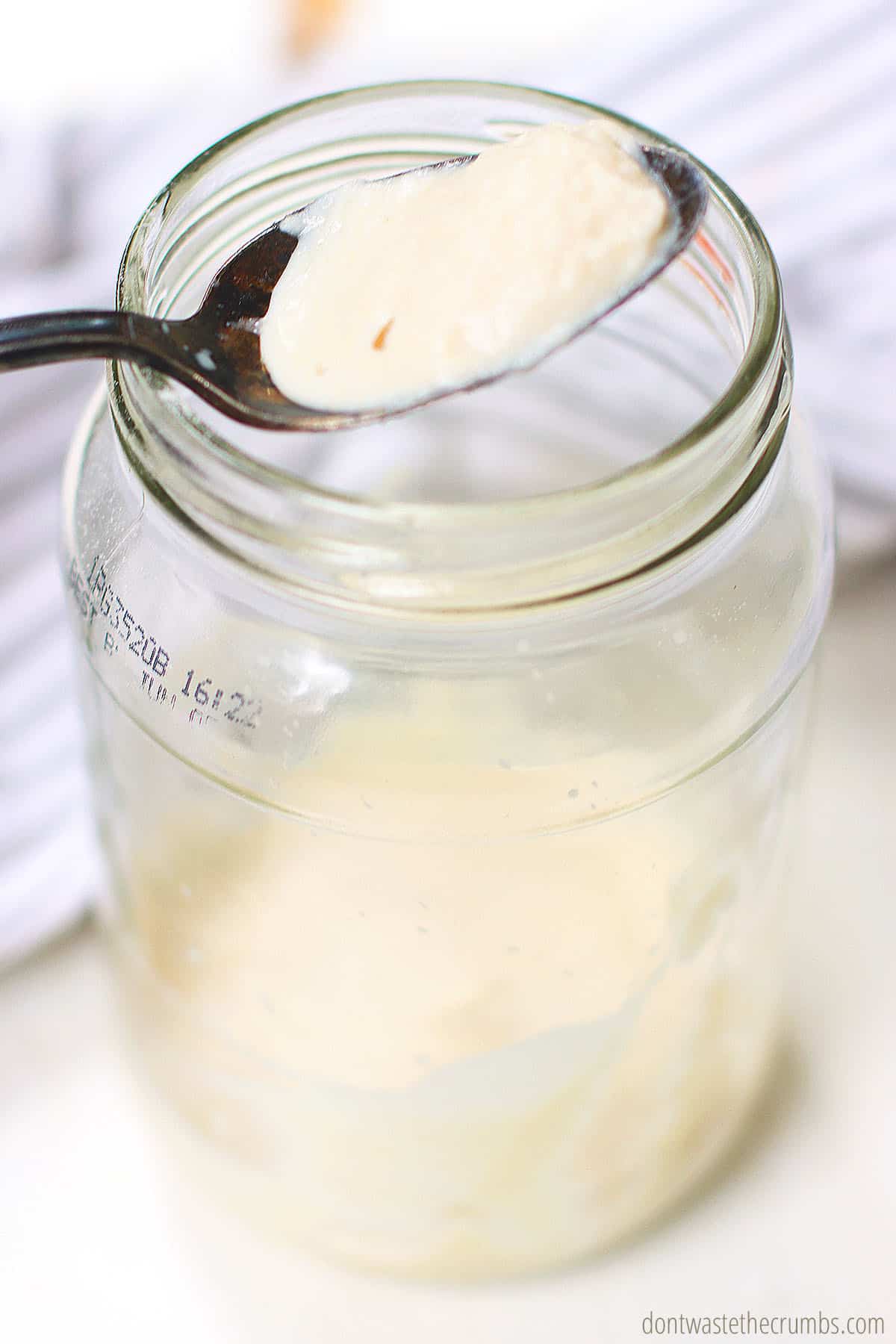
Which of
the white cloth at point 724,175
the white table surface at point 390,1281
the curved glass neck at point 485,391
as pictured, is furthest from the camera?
the white cloth at point 724,175

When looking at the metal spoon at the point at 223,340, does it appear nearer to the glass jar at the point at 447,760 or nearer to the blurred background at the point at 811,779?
the glass jar at the point at 447,760

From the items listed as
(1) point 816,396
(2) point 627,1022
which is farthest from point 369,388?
(1) point 816,396

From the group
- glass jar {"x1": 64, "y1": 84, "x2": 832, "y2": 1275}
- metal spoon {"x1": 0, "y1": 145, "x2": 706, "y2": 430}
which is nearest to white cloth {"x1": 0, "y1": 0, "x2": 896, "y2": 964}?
glass jar {"x1": 64, "y1": 84, "x2": 832, "y2": 1275}

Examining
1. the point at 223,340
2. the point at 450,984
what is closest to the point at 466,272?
the point at 223,340

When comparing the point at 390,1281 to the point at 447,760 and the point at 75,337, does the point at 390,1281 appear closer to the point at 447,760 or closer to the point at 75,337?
the point at 447,760

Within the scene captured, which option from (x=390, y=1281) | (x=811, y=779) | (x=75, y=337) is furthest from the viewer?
(x=811, y=779)

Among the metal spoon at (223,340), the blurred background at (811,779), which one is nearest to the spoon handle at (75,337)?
the metal spoon at (223,340)

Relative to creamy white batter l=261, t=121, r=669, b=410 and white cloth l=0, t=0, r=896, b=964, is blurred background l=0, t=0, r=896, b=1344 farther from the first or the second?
creamy white batter l=261, t=121, r=669, b=410
